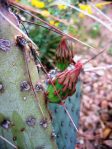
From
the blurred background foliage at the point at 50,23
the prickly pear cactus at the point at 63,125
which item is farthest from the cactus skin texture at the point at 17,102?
the blurred background foliage at the point at 50,23

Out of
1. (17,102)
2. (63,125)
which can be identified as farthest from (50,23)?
(17,102)

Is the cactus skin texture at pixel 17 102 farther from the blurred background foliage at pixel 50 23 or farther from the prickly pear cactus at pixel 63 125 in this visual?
the blurred background foliage at pixel 50 23

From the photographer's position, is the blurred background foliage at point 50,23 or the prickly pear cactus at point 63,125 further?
the blurred background foliage at point 50,23

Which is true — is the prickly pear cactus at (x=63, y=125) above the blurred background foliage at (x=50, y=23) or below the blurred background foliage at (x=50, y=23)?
below

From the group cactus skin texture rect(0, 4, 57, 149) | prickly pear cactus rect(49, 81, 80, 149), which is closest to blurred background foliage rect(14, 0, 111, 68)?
prickly pear cactus rect(49, 81, 80, 149)

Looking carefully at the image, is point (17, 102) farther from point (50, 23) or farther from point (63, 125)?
point (50, 23)

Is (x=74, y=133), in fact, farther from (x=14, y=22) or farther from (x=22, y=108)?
(x=14, y=22)

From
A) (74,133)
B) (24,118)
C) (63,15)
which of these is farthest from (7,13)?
(63,15)

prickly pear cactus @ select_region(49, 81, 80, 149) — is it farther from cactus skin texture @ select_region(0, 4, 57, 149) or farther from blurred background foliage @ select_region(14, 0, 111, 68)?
blurred background foliage @ select_region(14, 0, 111, 68)

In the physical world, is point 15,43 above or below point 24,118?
above
